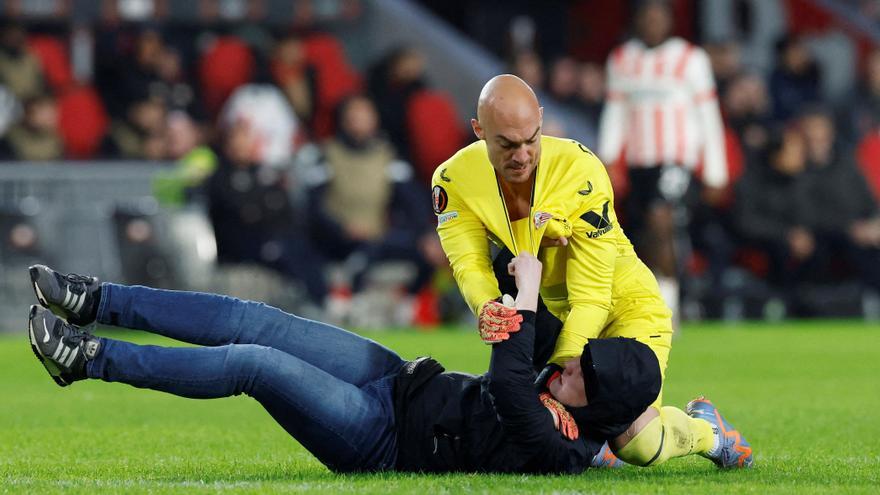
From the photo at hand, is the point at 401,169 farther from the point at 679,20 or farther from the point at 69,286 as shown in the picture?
the point at 69,286

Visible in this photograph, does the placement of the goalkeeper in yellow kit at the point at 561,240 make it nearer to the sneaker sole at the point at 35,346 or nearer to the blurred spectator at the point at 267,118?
the sneaker sole at the point at 35,346

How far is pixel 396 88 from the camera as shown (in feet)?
57.2

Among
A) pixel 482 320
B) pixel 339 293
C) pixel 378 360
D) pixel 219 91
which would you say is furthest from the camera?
pixel 219 91

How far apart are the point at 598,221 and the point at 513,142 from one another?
1.64 ft

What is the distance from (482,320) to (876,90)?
14787 mm

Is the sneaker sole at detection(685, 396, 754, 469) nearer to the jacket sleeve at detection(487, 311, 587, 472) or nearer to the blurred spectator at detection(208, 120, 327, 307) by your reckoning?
the jacket sleeve at detection(487, 311, 587, 472)

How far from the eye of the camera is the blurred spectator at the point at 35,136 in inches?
648

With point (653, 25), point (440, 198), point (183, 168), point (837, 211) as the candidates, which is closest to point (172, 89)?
point (183, 168)

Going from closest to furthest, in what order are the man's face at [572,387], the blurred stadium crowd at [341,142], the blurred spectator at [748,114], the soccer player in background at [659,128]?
the man's face at [572,387], the soccer player in background at [659,128], the blurred stadium crowd at [341,142], the blurred spectator at [748,114]

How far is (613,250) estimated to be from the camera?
650 centimetres

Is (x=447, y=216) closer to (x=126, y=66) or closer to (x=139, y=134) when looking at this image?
(x=139, y=134)

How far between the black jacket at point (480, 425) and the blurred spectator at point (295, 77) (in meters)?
11.1

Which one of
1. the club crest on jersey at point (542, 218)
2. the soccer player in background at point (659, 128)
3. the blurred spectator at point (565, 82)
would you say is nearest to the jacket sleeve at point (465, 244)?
the club crest on jersey at point (542, 218)

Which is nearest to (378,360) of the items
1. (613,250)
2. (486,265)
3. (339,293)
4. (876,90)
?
(486,265)
